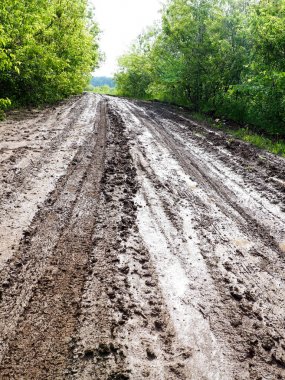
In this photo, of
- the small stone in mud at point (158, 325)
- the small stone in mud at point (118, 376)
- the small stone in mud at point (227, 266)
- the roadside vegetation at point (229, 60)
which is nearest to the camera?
the small stone in mud at point (118, 376)

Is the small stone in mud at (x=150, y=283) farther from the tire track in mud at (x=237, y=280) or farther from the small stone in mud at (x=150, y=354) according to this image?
the small stone in mud at (x=150, y=354)

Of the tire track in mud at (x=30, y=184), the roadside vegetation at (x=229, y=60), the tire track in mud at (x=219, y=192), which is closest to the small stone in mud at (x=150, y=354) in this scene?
the tire track in mud at (x=30, y=184)

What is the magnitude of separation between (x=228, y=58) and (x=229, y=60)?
108 millimetres

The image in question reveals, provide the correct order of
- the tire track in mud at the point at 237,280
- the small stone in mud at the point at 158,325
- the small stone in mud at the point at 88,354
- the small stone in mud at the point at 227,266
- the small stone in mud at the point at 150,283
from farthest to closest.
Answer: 1. the small stone in mud at the point at 227,266
2. the small stone in mud at the point at 150,283
3. the small stone in mud at the point at 158,325
4. the tire track in mud at the point at 237,280
5. the small stone in mud at the point at 88,354

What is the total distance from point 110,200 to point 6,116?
7233 millimetres

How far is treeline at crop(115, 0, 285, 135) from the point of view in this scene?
9.27 meters

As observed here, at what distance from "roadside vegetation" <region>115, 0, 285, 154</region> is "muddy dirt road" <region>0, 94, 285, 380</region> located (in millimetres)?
4688

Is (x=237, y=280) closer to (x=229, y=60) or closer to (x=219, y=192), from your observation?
(x=219, y=192)

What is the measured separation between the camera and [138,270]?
246cm

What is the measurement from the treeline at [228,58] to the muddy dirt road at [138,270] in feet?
19.6

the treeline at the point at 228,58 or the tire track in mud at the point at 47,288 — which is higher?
the treeline at the point at 228,58

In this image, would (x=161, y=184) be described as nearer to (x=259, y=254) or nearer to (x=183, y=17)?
(x=259, y=254)

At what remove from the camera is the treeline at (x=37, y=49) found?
27.7ft

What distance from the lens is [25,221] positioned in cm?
310
